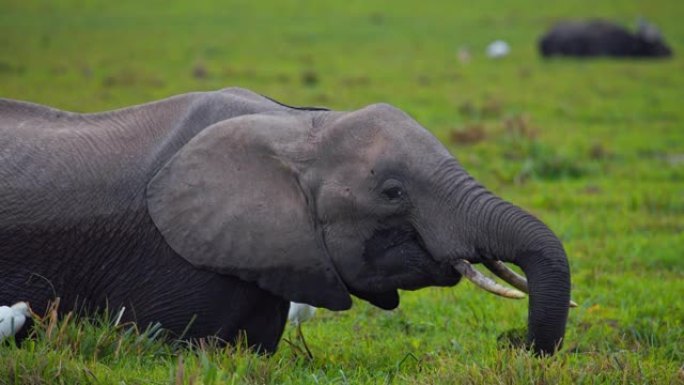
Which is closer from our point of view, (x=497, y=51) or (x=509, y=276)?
(x=509, y=276)

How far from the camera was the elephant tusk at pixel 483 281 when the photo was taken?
5516mm

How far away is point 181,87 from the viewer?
1888cm

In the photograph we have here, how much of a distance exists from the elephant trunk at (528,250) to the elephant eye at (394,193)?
26cm

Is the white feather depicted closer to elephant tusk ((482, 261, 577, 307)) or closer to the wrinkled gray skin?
the wrinkled gray skin

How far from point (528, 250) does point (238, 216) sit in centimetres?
142

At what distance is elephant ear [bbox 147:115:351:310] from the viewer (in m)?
5.87

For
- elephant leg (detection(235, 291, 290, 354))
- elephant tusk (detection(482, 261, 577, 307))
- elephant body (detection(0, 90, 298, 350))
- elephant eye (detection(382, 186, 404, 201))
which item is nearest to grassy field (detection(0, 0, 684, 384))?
elephant leg (detection(235, 291, 290, 354))

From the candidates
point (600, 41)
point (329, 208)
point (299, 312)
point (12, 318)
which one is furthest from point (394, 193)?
point (600, 41)

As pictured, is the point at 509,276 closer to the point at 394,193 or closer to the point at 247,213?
the point at 394,193

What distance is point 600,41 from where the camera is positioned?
2745cm

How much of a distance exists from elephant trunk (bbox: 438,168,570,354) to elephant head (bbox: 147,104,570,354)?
1 centimetres

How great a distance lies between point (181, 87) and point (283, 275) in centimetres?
1333

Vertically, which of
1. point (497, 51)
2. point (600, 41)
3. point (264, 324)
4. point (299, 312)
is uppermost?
point (264, 324)

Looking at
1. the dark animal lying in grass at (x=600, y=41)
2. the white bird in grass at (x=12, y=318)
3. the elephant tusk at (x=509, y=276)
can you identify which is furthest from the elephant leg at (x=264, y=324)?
the dark animal lying in grass at (x=600, y=41)
